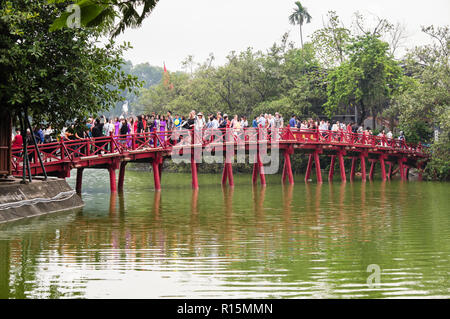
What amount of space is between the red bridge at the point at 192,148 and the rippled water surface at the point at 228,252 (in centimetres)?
291

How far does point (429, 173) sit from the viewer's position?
1713 inches

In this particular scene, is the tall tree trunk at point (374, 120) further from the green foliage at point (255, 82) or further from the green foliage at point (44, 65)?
the green foliage at point (44, 65)

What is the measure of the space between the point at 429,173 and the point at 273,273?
1406 inches

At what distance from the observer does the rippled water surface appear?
923cm

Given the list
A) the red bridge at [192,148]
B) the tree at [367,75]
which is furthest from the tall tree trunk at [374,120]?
the red bridge at [192,148]

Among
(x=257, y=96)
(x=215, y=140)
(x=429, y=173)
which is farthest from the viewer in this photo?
(x=257, y=96)

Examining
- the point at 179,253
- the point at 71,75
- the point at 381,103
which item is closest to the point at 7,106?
the point at 71,75

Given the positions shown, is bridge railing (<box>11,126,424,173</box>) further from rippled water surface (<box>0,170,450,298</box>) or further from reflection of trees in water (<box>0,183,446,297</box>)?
reflection of trees in water (<box>0,183,446,297</box>)

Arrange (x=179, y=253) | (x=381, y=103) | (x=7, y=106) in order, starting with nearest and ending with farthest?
(x=179, y=253)
(x=7, y=106)
(x=381, y=103)

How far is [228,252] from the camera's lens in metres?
12.3

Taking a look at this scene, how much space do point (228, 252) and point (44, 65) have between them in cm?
886

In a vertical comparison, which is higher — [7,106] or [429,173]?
[7,106]

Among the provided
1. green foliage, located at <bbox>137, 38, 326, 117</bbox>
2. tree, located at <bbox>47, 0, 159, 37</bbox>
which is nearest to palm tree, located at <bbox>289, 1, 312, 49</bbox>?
green foliage, located at <bbox>137, 38, 326, 117</bbox>
